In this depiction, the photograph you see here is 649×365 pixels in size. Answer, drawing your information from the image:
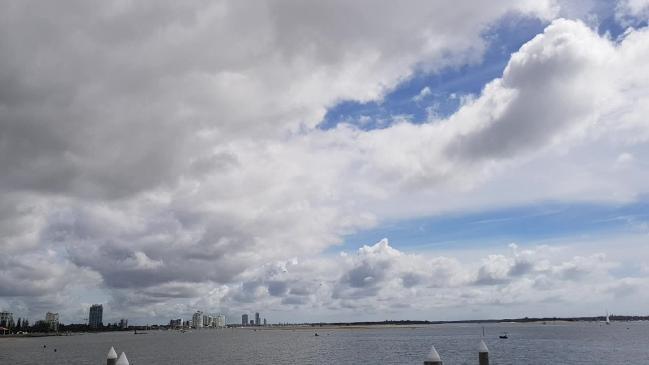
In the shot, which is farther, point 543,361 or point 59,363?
point 59,363

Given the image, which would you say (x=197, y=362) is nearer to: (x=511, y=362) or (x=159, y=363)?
(x=159, y=363)

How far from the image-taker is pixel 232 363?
10650cm

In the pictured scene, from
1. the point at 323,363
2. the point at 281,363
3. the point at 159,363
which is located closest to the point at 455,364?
the point at 323,363

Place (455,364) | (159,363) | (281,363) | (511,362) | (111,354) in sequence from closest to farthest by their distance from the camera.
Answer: (111,354) < (455,364) < (511,362) < (281,363) < (159,363)

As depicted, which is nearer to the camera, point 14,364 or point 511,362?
point 511,362

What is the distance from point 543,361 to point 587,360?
7809 mm

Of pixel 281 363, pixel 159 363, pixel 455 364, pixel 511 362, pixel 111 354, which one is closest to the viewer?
pixel 111 354

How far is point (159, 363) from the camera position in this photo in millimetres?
112688

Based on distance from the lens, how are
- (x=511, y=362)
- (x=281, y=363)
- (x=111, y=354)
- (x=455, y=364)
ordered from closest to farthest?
1. (x=111, y=354)
2. (x=455, y=364)
3. (x=511, y=362)
4. (x=281, y=363)

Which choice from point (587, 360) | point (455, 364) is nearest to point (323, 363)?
point (455, 364)

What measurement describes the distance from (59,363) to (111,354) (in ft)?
349

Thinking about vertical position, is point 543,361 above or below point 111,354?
below

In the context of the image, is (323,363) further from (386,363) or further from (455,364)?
(455,364)

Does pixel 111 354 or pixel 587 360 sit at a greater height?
pixel 111 354
